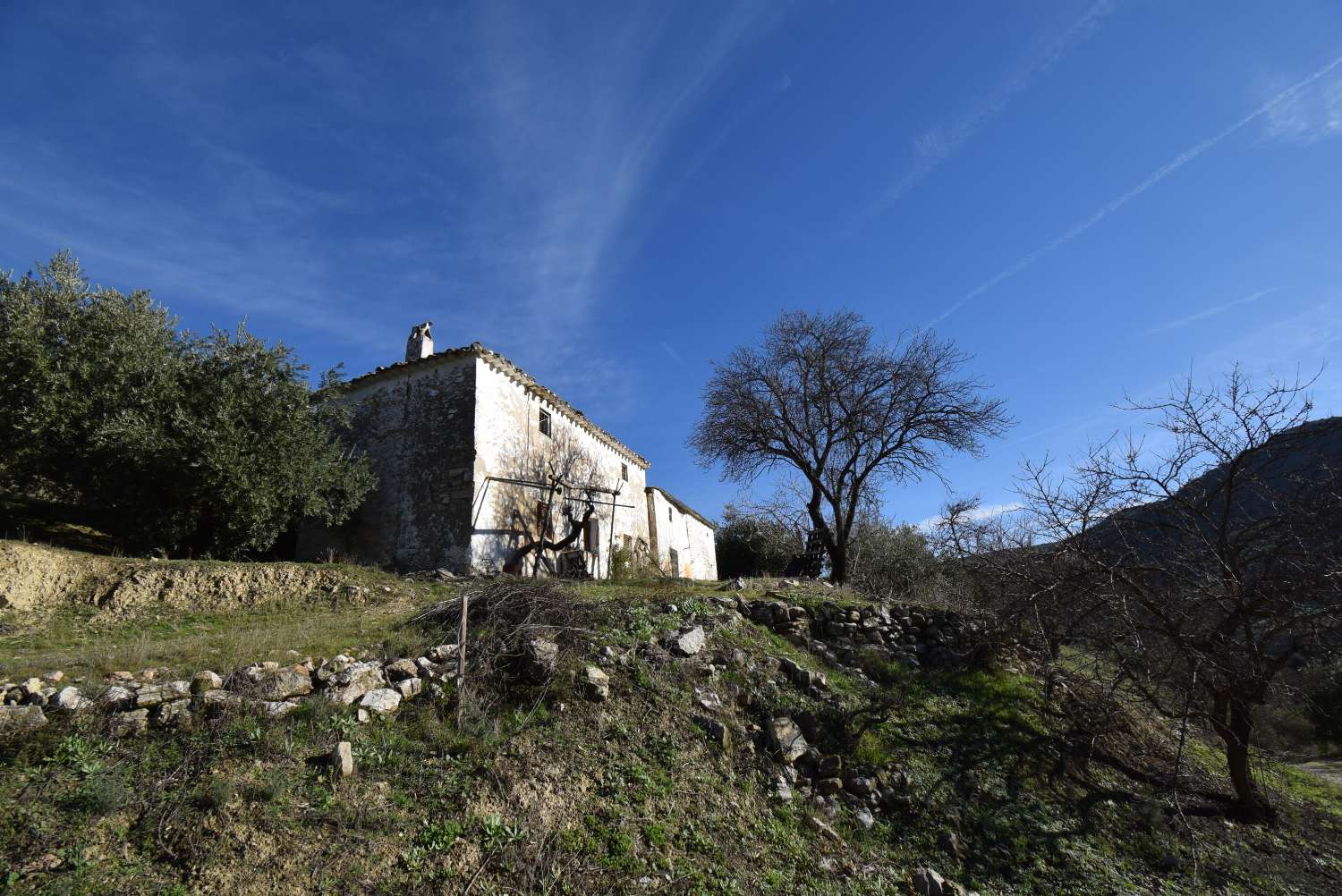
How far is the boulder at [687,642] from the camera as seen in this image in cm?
768

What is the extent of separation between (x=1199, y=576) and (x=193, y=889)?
1077 cm

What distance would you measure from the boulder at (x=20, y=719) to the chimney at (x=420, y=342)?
1262 centimetres

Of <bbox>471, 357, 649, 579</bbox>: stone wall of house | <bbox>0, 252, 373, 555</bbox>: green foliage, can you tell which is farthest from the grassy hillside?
<bbox>471, 357, 649, 579</bbox>: stone wall of house

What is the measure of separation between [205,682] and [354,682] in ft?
3.72

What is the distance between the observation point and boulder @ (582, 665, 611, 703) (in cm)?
632

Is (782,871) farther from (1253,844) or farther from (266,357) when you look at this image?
(266,357)

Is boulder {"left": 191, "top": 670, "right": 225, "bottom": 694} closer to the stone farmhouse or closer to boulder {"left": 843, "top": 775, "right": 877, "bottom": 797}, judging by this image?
boulder {"left": 843, "top": 775, "right": 877, "bottom": 797}

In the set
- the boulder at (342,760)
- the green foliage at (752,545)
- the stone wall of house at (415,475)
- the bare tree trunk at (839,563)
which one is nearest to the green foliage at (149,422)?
the stone wall of house at (415,475)

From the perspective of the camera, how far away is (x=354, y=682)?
18.5 feet

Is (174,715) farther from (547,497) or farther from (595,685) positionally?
(547,497)

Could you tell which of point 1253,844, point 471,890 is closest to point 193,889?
point 471,890

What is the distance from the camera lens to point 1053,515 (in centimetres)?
848

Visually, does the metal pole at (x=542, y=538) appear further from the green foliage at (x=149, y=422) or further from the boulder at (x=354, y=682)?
the boulder at (x=354, y=682)

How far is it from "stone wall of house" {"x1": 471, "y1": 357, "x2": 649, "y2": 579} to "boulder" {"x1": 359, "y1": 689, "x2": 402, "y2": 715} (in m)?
7.63
